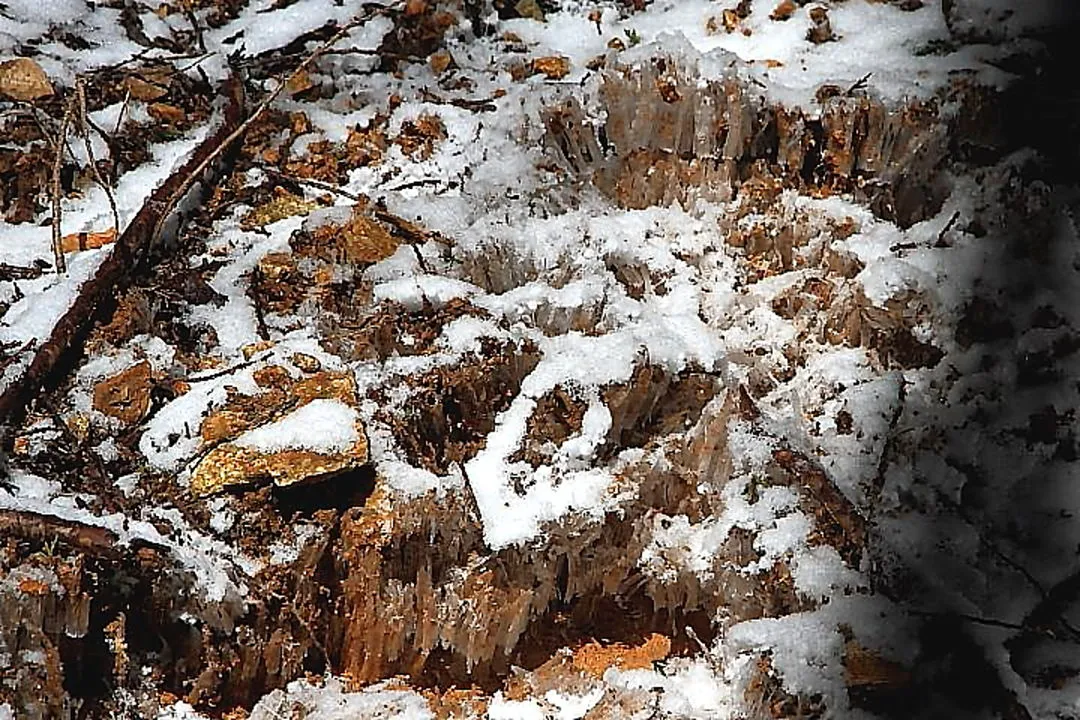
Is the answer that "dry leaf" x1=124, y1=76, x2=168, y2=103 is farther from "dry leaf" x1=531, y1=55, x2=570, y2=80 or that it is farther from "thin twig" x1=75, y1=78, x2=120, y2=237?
"dry leaf" x1=531, y1=55, x2=570, y2=80

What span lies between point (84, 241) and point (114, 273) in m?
0.20

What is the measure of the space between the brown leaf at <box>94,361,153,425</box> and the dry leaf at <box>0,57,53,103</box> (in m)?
0.93

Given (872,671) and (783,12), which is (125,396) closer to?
(872,671)

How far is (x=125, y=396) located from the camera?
1.66 metres

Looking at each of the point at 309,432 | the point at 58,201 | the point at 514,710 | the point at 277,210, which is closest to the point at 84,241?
the point at 58,201

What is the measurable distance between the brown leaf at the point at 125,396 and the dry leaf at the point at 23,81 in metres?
0.93

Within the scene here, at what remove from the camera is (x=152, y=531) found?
1.48m

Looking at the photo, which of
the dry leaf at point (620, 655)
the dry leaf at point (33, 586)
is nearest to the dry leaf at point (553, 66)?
the dry leaf at point (620, 655)

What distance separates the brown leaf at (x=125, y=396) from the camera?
1.65 meters

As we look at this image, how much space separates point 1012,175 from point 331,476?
139 cm

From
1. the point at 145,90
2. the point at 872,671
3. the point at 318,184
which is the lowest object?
the point at 872,671

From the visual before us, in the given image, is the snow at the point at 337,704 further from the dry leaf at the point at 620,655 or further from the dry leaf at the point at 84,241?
the dry leaf at the point at 84,241

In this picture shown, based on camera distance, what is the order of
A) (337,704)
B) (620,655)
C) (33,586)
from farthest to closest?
1. (620,655)
2. (337,704)
3. (33,586)

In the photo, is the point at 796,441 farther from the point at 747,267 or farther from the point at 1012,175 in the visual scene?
the point at 1012,175
